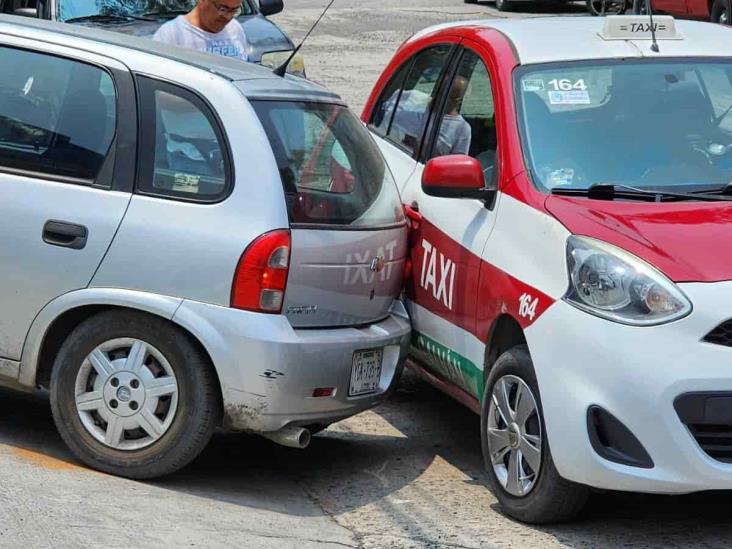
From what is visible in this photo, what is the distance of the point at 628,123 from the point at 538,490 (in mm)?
1679

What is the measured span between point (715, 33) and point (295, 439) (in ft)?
9.13

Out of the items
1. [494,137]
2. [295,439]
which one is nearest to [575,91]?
[494,137]

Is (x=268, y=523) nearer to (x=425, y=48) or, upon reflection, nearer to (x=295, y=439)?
(x=295, y=439)

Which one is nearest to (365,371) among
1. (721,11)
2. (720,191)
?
(720,191)

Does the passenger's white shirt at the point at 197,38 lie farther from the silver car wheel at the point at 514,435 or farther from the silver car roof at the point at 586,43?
the silver car wheel at the point at 514,435

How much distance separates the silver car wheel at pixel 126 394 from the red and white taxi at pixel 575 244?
4.07 feet

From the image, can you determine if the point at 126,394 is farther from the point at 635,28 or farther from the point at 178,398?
the point at 635,28

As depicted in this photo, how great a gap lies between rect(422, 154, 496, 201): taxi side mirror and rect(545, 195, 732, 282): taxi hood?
34 centimetres

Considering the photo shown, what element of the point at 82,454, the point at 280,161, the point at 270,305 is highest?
the point at 280,161

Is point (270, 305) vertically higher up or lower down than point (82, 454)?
higher up

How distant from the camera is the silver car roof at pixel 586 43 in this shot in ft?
21.2

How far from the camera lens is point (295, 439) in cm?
582

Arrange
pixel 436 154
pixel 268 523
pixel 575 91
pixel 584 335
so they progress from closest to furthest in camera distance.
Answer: pixel 584 335, pixel 268 523, pixel 575 91, pixel 436 154

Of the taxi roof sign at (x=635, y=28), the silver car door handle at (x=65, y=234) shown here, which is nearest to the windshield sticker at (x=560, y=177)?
the taxi roof sign at (x=635, y=28)
